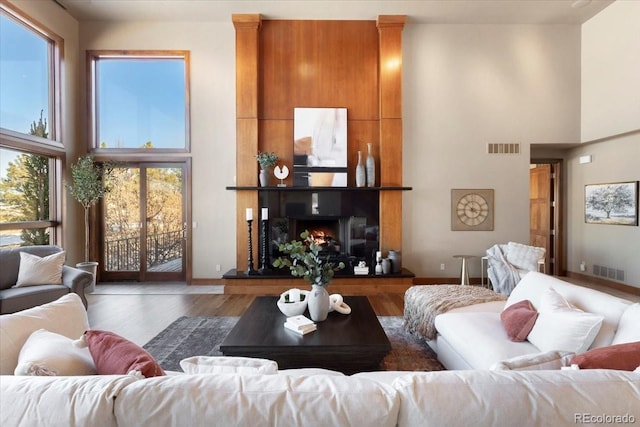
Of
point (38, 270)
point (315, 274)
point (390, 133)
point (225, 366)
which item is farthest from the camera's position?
point (390, 133)

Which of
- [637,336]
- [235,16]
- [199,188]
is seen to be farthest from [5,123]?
[637,336]

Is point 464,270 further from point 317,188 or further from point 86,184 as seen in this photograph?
point 86,184

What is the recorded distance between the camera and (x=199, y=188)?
5.53m

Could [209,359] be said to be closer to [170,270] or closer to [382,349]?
[382,349]

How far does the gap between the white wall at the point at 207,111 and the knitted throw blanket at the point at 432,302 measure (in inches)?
134

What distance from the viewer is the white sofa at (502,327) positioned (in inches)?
66.2

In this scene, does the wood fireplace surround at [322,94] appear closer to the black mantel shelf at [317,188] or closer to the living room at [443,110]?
the black mantel shelf at [317,188]

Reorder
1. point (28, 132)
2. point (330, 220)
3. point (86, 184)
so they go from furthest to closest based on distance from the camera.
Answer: point (330, 220), point (86, 184), point (28, 132)

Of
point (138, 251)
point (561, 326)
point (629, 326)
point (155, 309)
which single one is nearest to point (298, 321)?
point (561, 326)

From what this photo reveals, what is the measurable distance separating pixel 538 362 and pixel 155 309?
4.30 meters

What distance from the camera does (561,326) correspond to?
1768 millimetres

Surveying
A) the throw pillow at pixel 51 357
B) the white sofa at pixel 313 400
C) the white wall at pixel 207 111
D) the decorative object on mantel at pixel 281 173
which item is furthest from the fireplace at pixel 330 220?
the white sofa at pixel 313 400

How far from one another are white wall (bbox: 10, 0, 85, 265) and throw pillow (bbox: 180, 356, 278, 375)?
5322mm

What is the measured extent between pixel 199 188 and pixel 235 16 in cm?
292
